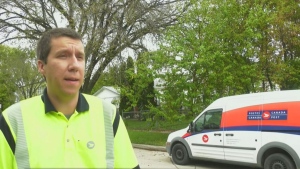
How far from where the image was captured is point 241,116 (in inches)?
358

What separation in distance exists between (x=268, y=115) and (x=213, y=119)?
1875mm

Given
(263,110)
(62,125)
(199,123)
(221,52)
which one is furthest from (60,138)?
(221,52)

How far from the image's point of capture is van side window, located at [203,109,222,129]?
980cm

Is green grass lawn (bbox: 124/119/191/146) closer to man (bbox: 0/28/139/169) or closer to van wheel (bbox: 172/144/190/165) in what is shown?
van wheel (bbox: 172/144/190/165)

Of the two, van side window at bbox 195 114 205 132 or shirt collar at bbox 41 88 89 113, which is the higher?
shirt collar at bbox 41 88 89 113

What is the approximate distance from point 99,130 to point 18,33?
19774mm

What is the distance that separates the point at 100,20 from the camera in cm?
1797

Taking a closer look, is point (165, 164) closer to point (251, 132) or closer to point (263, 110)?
point (251, 132)

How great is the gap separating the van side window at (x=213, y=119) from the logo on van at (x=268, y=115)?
1085mm

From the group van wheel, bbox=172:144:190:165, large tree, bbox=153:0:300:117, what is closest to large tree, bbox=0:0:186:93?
large tree, bbox=153:0:300:117

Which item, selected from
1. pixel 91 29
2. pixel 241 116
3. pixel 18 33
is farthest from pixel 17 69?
pixel 241 116

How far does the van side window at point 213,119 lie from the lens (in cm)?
980

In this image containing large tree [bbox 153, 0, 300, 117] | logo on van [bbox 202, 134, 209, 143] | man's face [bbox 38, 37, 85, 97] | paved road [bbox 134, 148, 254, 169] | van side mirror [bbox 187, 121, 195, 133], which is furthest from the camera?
large tree [bbox 153, 0, 300, 117]

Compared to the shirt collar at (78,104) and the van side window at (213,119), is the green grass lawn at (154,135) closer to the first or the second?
the van side window at (213,119)
